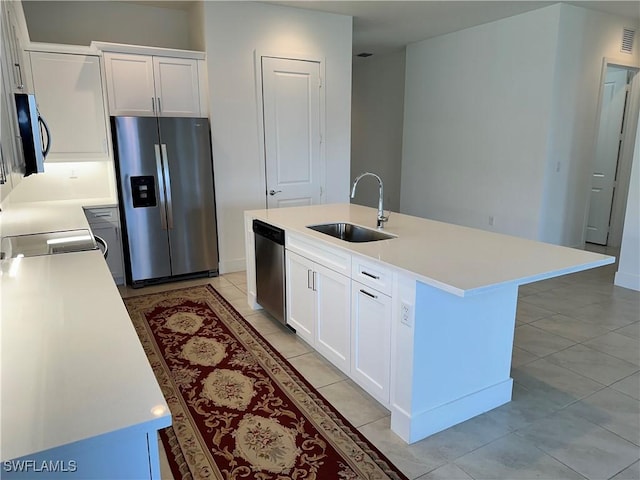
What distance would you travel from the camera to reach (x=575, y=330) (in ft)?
11.2

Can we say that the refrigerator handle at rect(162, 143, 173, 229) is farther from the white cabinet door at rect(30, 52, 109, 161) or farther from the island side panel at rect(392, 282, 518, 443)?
the island side panel at rect(392, 282, 518, 443)

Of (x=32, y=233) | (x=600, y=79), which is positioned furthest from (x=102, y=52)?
(x=600, y=79)

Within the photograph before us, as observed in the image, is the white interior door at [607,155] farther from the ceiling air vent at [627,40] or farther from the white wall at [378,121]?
the white wall at [378,121]

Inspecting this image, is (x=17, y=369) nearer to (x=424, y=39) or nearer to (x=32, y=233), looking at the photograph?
(x=32, y=233)

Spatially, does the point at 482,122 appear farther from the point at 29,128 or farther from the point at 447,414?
the point at 29,128

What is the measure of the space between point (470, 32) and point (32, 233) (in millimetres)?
5448

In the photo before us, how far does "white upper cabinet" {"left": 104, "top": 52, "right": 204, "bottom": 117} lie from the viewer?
414cm

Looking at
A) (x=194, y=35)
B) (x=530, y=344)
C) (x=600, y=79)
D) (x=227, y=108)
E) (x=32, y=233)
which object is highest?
(x=194, y=35)

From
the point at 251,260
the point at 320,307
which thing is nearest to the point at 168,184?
the point at 251,260

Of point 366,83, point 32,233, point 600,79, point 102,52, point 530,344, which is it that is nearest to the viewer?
point 32,233

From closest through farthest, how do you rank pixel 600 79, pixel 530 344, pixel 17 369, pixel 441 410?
1. pixel 17 369
2. pixel 441 410
3. pixel 530 344
4. pixel 600 79

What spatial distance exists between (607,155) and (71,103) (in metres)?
6.65

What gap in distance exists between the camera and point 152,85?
14.1ft

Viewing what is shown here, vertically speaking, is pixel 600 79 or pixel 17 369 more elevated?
pixel 600 79
